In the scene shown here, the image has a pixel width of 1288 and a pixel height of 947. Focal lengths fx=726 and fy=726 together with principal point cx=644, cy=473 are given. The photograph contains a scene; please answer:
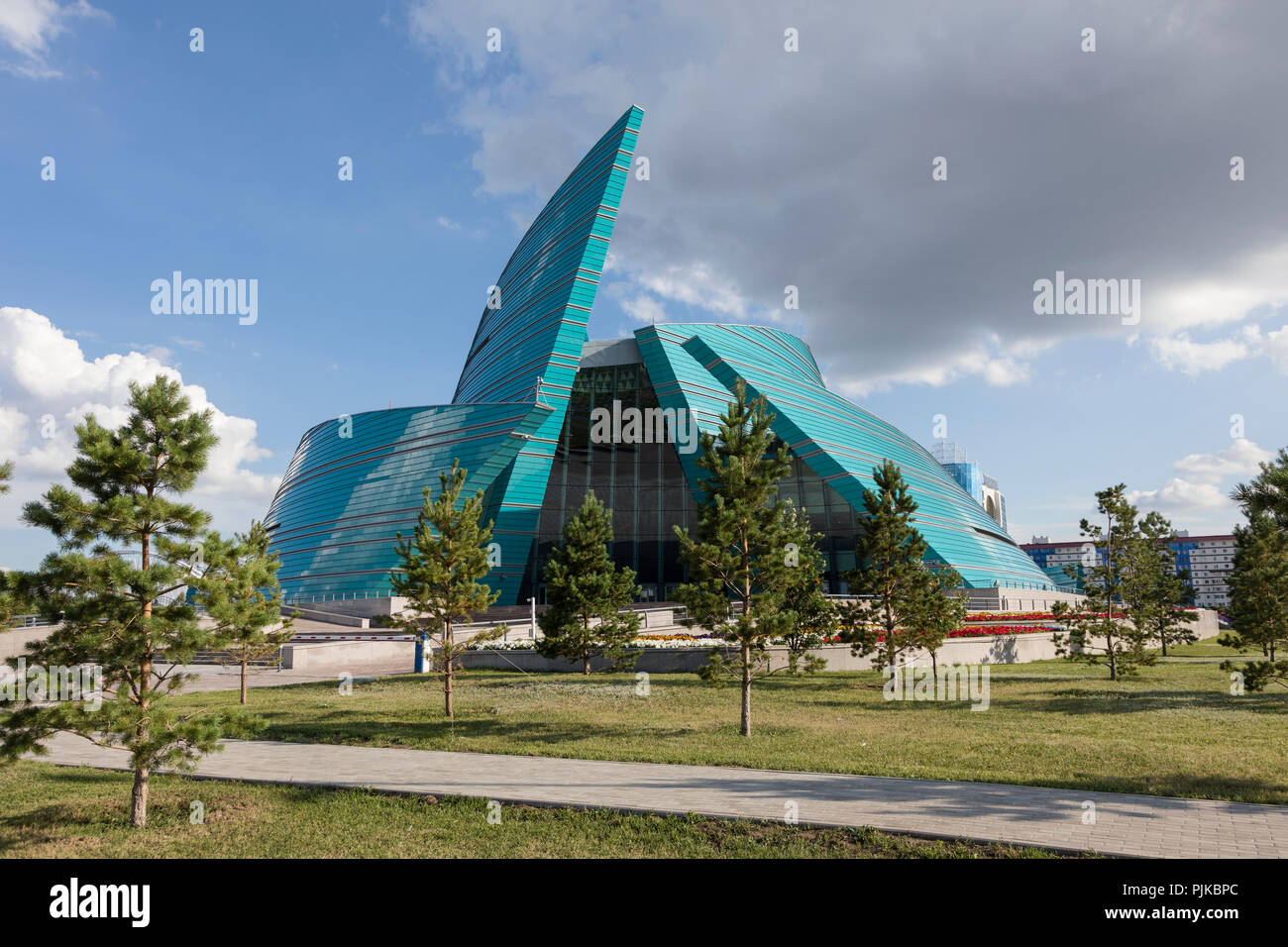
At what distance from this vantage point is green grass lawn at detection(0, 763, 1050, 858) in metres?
8.44

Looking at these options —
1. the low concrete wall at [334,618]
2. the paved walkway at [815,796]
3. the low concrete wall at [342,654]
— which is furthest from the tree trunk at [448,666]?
the low concrete wall at [334,618]

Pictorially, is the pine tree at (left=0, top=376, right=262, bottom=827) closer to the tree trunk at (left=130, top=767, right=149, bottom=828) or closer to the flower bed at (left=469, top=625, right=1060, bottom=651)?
the tree trunk at (left=130, top=767, right=149, bottom=828)

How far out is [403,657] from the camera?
3394cm

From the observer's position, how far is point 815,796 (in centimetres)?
1036

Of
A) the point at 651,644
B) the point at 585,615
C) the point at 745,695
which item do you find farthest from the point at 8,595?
the point at 651,644

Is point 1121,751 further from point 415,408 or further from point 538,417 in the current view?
point 415,408

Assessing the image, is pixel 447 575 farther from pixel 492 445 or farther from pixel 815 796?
pixel 492 445

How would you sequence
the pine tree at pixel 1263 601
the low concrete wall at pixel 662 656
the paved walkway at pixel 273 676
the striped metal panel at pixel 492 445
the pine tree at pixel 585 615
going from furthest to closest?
the striped metal panel at pixel 492 445 < the low concrete wall at pixel 662 656 < the paved walkway at pixel 273 676 < the pine tree at pixel 585 615 < the pine tree at pixel 1263 601

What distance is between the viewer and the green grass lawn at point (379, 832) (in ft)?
27.7

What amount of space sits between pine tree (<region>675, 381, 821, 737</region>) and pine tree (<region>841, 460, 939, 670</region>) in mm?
8380

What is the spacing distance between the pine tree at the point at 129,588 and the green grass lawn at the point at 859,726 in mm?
1516

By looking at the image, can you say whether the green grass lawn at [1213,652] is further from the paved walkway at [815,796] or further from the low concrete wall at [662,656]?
the paved walkway at [815,796]

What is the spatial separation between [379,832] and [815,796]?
5.93 meters

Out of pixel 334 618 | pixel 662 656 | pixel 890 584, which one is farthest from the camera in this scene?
pixel 334 618
